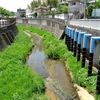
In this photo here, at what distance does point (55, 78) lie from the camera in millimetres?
20484

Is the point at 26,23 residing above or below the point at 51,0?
below

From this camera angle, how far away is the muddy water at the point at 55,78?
16141 mm

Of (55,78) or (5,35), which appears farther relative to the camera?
(5,35)

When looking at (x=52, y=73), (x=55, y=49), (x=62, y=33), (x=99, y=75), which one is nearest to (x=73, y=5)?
(x=62, y=33)

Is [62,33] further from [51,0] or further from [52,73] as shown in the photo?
[51,0]

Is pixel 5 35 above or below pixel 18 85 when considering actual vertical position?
above

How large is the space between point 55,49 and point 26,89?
15715 mm

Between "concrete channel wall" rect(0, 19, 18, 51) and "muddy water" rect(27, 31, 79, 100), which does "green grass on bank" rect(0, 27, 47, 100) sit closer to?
"muddy water" rect(27, 31, 79, 100)

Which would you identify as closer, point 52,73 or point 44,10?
point 52,73

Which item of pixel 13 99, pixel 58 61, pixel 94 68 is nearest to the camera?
pixel 13 99

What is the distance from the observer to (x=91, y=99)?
47.5 feet

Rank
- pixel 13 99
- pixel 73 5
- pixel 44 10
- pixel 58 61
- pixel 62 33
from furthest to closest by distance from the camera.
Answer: pixel 44 10 < pixel 73 5 < pixel 62 33 < pixel 58 61 < pixel 13 99

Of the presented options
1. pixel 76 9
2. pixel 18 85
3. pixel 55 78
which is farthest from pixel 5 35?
pixel 76 9

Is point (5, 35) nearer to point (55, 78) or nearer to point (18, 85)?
point (55, 78)
